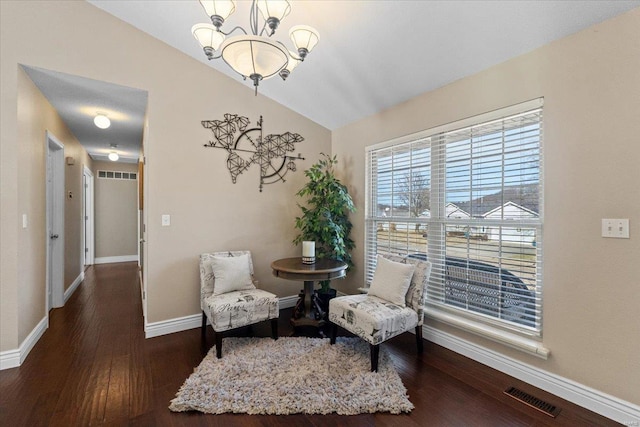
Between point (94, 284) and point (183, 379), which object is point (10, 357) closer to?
point (183, 379)

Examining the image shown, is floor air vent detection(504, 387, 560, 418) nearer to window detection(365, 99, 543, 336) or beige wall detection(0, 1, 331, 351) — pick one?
window detection(365, 99, 543, 336)

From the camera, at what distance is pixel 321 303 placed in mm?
3197

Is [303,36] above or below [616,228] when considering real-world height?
above

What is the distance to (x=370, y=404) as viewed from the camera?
185 centimetres

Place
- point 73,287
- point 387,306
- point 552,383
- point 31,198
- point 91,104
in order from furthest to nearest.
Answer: point 73,287 → point 91,104 → point 31,198 → point 387,306 → point 552,383

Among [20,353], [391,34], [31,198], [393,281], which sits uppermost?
[391,34]

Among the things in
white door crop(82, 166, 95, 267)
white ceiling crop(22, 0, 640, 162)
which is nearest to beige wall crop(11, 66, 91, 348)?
white ceiling crop(22, 0, 640, 162)

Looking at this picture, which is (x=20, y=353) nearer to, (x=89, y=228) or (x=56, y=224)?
(x=56, y=224)

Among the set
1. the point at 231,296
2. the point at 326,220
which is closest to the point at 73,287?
the point at 231,296

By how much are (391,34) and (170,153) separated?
2.34m

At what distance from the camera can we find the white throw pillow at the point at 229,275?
279 cm

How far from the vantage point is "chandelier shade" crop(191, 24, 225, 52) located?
1785mm

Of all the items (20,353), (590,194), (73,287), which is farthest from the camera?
(73,287)

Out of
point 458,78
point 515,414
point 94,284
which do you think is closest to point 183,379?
point 515,414
